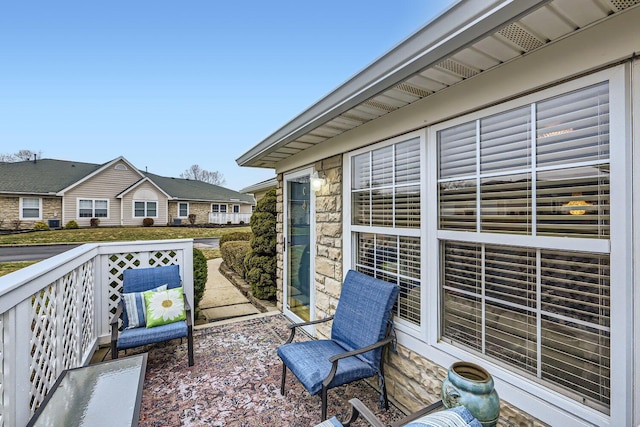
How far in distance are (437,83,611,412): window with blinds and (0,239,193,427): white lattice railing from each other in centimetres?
291

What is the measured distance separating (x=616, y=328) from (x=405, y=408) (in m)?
1.81

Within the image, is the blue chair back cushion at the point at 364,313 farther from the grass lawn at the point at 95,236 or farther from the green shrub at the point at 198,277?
the grass lawn at the point at 95,236

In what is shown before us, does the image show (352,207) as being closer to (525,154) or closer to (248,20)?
(525,154)

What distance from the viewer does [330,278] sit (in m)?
3.65

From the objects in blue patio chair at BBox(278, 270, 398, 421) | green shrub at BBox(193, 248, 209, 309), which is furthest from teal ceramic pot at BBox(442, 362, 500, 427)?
green shrub at BBox(193, 248, 209, 309)

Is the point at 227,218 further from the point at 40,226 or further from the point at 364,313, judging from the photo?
the point at 364,313

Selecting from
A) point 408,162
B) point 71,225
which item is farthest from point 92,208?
point 408,162

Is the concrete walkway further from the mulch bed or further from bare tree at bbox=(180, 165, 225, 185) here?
bare tree at bbox=(180, 165, 225, 185)

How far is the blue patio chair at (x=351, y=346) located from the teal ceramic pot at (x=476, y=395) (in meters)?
0.80

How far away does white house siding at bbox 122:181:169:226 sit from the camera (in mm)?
19656

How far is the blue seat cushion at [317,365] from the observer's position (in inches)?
87.7

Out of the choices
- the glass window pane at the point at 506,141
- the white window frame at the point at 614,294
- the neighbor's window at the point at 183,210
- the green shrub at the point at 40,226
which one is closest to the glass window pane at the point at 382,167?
the white window frame at the point at 614,294

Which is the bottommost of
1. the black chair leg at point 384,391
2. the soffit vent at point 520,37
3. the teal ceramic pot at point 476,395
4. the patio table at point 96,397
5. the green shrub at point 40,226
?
the black chair leg at point 384,391

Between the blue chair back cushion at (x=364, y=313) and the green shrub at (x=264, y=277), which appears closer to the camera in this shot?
the blue chair back cushion at (x=364, y=313)
